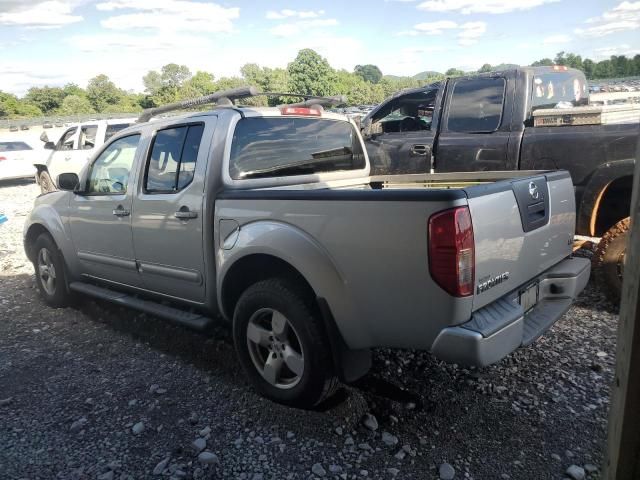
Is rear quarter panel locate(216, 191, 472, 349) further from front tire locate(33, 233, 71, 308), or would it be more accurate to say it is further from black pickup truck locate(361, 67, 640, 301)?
front tire locate(33, 233, 71, 308)

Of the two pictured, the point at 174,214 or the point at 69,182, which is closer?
the point at 174,214

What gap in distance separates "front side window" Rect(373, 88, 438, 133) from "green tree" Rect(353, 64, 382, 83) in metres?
158

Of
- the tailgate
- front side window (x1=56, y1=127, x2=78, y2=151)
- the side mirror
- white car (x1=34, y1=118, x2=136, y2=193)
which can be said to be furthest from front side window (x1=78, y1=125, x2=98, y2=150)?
the tailgate

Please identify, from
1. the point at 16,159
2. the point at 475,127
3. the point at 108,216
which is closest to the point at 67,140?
the point at 16,159

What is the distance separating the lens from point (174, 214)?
3.48 m

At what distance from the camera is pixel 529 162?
4.64m

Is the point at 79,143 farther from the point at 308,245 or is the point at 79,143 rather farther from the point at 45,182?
the point at 308,245

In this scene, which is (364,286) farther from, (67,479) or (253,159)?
(67,479)

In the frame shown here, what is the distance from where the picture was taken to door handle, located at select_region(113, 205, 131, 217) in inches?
154

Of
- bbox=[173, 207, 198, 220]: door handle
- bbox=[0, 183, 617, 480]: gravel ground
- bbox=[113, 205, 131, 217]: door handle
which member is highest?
bbox=[173, 207, 198, 220]: door handle

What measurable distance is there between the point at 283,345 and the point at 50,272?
3.29 m

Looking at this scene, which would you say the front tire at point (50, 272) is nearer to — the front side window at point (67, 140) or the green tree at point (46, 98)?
the front side window at point (67, 140)

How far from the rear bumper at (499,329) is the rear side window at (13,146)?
17.0 meters

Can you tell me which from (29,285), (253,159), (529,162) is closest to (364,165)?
(253,159)
